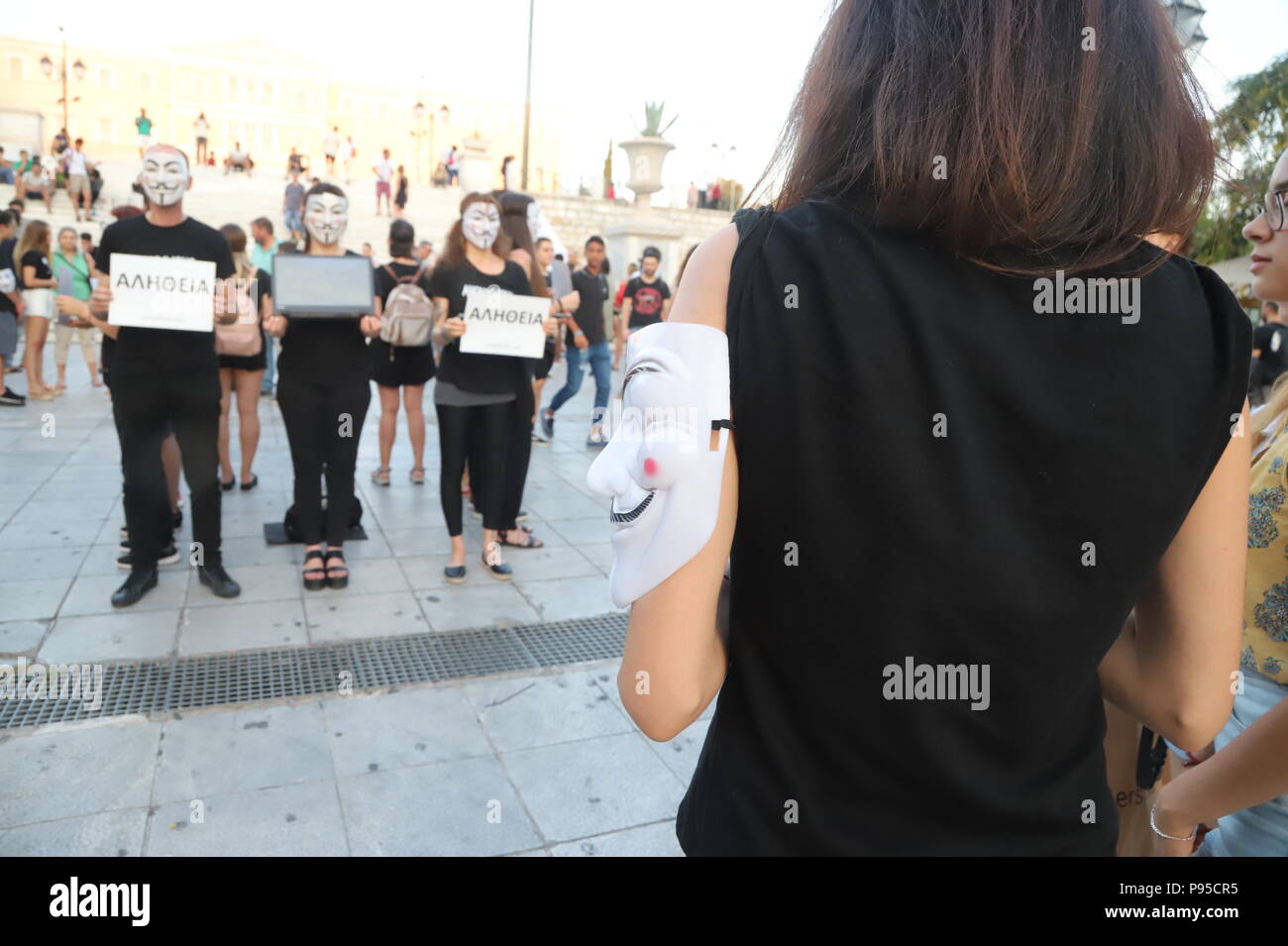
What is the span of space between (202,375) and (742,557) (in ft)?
14.4

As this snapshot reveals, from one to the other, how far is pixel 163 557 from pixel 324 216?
2192mm

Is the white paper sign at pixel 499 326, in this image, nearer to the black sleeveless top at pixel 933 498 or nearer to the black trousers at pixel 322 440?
the black trousers at pixel 322 440

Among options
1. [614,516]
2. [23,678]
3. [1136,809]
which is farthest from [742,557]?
[23,678]

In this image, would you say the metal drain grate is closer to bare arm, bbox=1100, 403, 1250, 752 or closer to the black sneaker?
the black sneaker

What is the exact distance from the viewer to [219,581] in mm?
4844

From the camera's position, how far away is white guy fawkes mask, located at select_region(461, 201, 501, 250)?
514 centimetres

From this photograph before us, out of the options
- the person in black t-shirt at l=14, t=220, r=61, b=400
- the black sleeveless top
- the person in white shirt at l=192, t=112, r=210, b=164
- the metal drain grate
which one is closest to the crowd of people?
the metal drain grate

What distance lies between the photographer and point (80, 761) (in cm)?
322

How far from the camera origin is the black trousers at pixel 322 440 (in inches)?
198

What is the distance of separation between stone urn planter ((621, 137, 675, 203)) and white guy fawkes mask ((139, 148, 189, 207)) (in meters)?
14.3

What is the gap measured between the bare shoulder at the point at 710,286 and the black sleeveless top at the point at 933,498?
18 millimetres

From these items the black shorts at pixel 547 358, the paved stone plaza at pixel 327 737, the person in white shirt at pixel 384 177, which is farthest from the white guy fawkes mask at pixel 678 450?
the person in white shirt at pixel 384 177
